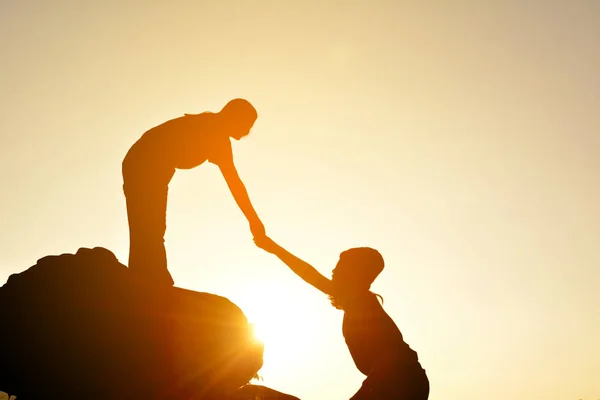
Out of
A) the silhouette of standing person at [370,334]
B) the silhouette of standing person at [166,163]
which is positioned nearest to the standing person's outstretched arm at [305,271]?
the silhouette of standing person at [370,334]

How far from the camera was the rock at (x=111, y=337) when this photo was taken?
665 cm

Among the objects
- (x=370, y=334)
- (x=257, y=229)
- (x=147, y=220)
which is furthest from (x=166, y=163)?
(x=370, y=334)

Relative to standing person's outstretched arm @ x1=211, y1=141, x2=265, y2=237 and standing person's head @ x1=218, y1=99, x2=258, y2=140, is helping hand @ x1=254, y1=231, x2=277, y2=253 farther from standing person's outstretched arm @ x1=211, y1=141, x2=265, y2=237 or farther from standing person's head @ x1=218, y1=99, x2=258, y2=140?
standing person's head @ x1=218, y1=99, x2=258, y2=140

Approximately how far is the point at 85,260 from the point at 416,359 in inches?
180

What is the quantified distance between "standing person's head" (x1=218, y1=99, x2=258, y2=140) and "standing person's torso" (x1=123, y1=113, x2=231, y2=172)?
0.48 feet

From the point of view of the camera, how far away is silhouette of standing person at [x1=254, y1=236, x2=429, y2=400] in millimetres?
6285

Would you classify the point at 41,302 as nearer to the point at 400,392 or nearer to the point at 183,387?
the point at 183,387

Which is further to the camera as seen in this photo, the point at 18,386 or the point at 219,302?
the point at 219,302

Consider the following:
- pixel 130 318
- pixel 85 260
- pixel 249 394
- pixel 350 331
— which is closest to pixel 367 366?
pixel 350 331

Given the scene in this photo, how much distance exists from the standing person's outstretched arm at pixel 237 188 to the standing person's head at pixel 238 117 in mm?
303

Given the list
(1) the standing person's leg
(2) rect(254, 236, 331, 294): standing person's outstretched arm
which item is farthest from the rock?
(2) rect(254, 236, 331, 294): standing person's outstretched arm

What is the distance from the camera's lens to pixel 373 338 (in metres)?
6.45

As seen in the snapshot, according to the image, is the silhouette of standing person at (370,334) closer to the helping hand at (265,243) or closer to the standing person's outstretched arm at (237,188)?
the helping hand at (265,243)

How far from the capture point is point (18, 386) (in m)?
6.68
